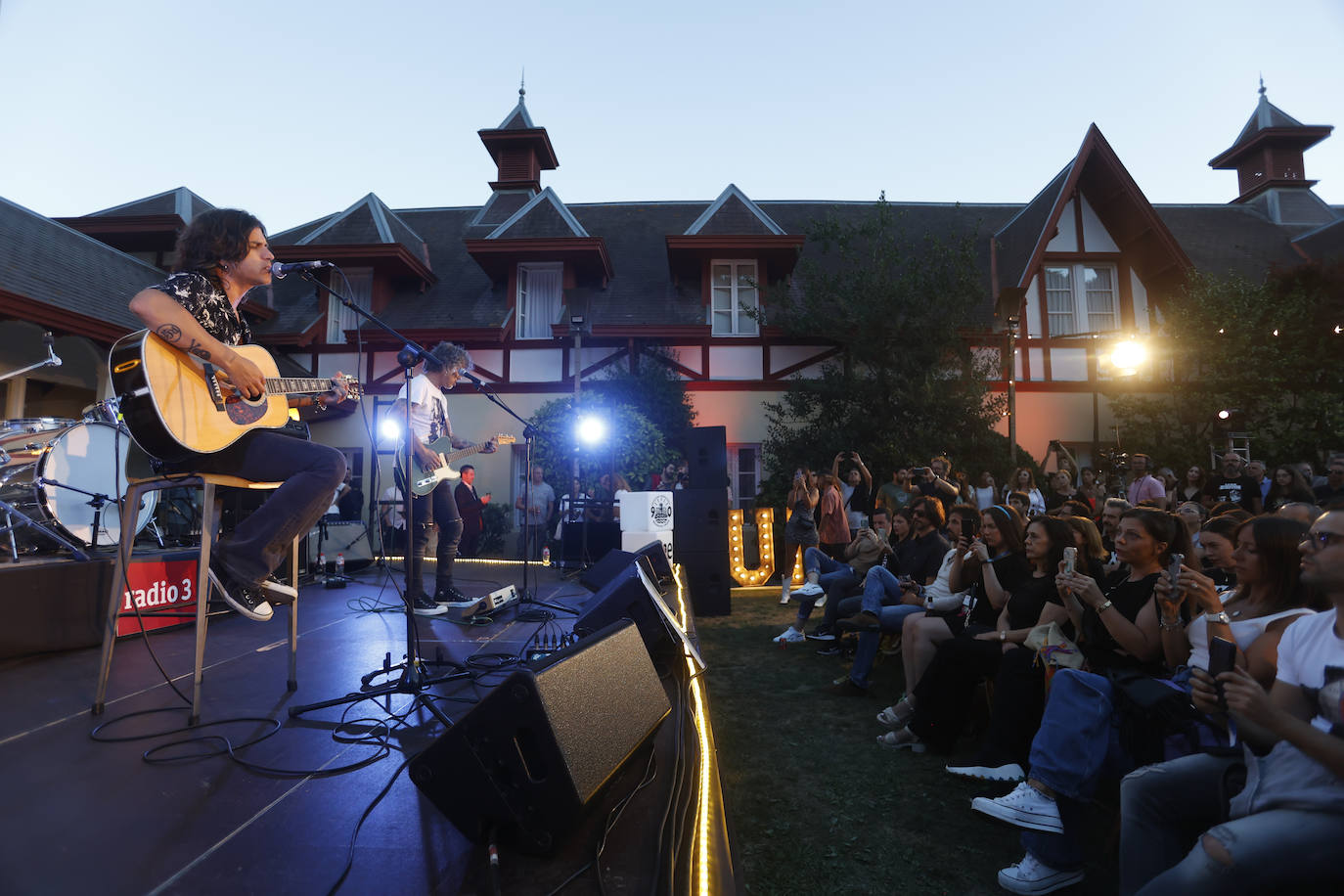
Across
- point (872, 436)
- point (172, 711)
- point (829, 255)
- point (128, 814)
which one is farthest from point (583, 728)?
point (829, 255)

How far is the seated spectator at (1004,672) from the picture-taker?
3338 mm

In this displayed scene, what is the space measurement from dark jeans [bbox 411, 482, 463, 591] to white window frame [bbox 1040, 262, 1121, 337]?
14.4m

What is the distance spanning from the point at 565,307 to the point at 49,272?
8490 mm

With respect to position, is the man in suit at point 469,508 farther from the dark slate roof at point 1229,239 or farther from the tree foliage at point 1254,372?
the dark slate roof at point 1229,239

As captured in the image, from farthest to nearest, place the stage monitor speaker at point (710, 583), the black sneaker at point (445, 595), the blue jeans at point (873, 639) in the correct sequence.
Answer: the stage monitor speaker at point (710, 583) → the black sneaker at point (445, 595) → the blue jeans at point (873, 639)

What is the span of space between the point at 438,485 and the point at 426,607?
0.98m

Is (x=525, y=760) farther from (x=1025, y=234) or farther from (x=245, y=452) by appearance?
(x=1025, y=234)

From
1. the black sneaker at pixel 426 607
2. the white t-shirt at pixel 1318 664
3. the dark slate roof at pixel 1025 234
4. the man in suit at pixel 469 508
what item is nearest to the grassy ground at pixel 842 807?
the white t-shirt at pixel 1318 664

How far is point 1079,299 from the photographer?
1507 cm

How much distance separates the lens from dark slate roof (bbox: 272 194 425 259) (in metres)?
15.1

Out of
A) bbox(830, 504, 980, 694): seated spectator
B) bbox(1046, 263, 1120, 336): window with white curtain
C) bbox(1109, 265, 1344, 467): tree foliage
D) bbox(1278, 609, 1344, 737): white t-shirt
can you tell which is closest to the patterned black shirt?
bbox(1278, 609, 1344, 737): white t-shirt

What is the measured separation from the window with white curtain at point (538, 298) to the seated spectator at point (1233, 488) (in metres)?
11.8

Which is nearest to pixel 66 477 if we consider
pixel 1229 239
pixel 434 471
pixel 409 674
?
pixel 434 471

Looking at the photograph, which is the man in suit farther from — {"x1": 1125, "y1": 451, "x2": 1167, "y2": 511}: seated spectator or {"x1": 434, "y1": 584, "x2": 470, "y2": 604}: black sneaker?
{"x1": 1125, "y1": 451, "x2": 1167, "y2": 511}: seated spectator
